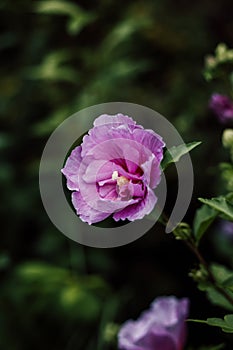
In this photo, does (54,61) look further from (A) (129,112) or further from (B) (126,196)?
(B) (126,196)

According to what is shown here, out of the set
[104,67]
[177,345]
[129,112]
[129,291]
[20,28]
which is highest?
[20,28]

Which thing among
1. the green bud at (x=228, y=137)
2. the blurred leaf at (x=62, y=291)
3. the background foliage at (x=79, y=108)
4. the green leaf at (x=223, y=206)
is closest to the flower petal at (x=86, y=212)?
the green leaf at (x=223, y=206)

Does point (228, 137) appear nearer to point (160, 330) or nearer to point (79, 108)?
point (160, 330)

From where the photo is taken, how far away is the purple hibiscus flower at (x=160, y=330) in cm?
98

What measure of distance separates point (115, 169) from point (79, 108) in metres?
1.09

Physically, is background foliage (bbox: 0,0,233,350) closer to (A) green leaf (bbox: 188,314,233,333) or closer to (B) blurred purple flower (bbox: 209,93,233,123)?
(B) blurred purple flower (bbox: 209,93,233,123)

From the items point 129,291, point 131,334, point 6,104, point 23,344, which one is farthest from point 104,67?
point 131,334

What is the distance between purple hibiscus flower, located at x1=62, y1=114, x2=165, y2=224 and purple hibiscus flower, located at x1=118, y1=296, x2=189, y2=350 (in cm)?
32

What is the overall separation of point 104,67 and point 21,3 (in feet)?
1.35

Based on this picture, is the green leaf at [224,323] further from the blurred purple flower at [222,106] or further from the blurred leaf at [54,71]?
the blurred leaf at [54,71]

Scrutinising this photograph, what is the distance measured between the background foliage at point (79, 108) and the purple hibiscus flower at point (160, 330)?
440 mm

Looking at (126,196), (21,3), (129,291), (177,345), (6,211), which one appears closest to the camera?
(126,196)

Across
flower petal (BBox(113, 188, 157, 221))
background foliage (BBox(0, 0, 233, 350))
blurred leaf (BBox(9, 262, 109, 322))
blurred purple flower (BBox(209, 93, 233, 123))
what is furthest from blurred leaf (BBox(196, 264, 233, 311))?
blurred leaf (BBox(9, 262, 109, 322))

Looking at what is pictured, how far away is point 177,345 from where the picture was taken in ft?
3.27
